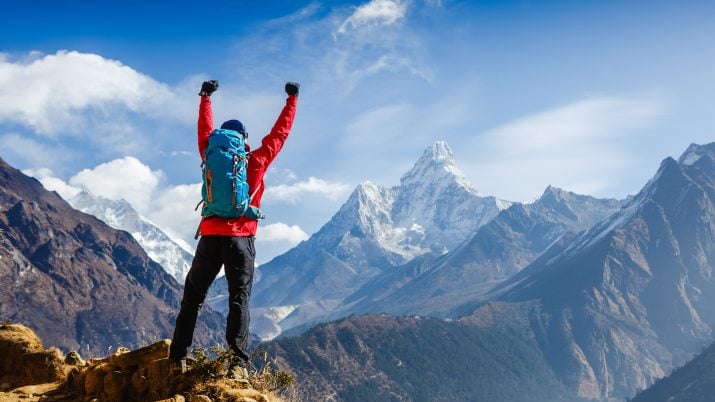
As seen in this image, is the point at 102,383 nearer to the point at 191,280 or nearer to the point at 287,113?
the point at 191,280

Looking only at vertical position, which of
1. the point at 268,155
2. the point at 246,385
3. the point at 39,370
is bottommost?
the point at 246,385

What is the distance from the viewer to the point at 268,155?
35.0 feet

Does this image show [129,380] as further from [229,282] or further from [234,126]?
[234,126]

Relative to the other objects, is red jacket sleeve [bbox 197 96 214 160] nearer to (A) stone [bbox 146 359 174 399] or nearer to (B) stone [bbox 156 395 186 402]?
(A) stone [bbox 146 359 174 399]

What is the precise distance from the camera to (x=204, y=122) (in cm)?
1101

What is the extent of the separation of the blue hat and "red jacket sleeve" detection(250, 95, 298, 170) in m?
0.41

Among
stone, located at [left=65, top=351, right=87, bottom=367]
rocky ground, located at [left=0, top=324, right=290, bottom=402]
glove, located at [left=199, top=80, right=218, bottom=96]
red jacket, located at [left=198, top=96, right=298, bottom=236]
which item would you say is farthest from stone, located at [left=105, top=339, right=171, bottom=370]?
glove, located at [left=199, top=80, right=218, bottom=96]

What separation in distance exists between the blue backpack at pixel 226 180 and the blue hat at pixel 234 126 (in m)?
0.40

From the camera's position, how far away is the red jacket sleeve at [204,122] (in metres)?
10.8

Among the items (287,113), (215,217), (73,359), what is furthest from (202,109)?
(73,359)

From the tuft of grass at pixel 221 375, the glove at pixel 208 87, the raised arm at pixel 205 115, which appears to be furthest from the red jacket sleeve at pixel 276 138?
the tuft of grass at pixel 221 375

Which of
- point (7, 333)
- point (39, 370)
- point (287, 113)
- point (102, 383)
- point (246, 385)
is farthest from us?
point (7, 333)

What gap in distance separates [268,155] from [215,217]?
4.84ft

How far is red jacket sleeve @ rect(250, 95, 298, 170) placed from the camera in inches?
416
